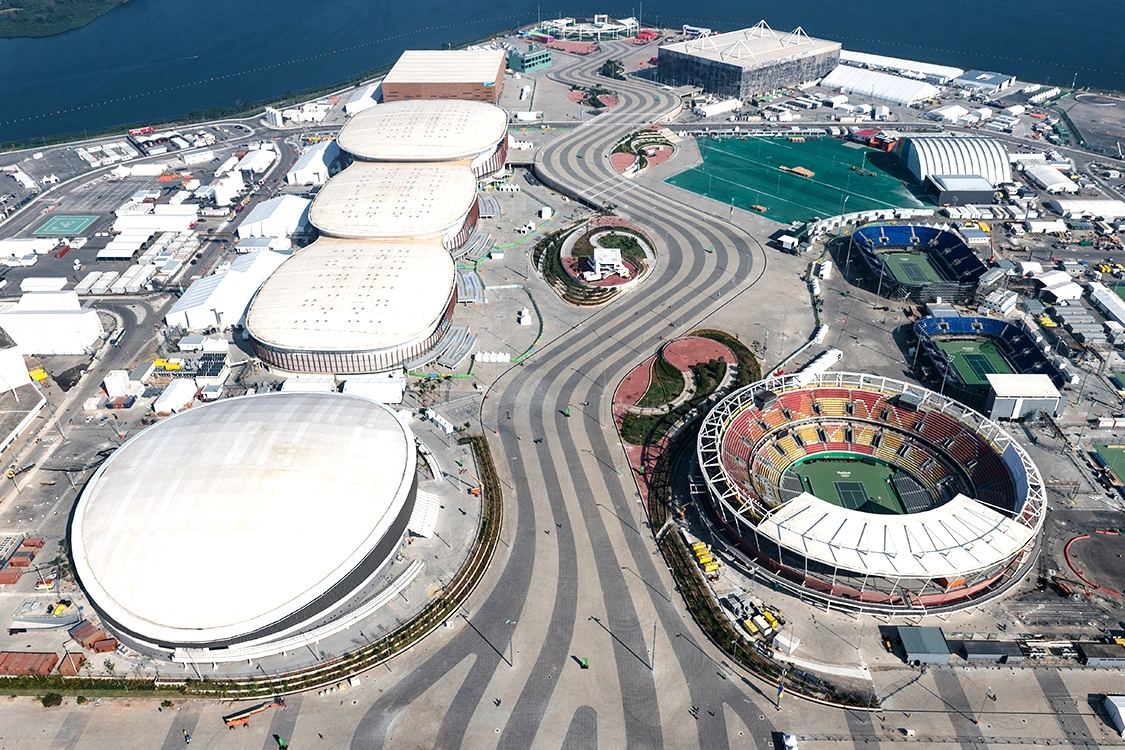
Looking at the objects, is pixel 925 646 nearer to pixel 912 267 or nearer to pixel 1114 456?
pixel 1114 456

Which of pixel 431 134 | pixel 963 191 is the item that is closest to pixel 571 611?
pixel 431 134

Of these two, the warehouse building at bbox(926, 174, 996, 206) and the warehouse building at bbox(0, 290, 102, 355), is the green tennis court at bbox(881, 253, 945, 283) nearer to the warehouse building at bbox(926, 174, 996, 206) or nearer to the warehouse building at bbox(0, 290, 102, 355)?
the warehouse building at bbox(926, 174, 996, 206)

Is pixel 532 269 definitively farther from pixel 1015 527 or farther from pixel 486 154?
pixel 1015 527

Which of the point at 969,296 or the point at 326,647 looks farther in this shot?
the point at 969,296

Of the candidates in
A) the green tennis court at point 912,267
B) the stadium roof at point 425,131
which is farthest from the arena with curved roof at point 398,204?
the green tennis court at point 912,267

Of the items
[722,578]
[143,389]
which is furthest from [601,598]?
[143,389]

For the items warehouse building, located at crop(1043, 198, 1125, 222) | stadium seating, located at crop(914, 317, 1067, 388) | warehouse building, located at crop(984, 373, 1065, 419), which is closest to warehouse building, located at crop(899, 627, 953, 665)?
warehouse building, located at crop(984, 373, 1065, 419)

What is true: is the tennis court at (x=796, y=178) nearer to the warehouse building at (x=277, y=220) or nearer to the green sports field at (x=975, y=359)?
the green sports field at (x=975, y=359)
